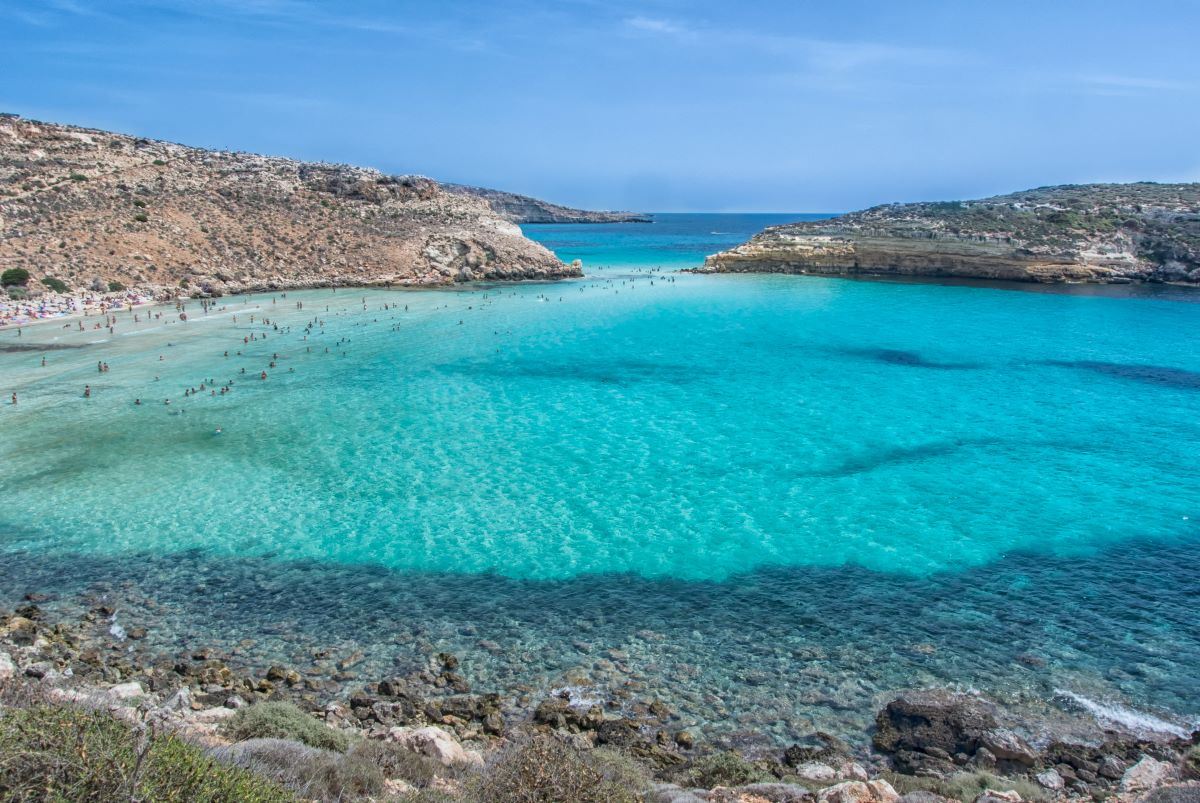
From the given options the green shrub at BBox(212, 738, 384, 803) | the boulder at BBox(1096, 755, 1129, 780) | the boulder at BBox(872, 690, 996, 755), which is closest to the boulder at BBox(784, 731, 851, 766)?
the boulder at BBox(872, 690, 996, 755)

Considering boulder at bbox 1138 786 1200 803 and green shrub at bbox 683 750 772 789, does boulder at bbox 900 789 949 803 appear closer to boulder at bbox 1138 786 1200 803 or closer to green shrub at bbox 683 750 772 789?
green shrub at bbox 683 750 772 789

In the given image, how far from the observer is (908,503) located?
624 inches

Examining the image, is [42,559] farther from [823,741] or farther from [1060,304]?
[1060,304]

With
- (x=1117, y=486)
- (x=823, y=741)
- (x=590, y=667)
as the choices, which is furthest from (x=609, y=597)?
(x=1117, y=486)

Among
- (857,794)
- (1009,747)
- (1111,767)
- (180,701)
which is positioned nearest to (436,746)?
(180,701)

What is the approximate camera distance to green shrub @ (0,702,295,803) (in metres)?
4.81

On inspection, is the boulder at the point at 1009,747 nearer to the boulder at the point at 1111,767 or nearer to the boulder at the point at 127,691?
the boulder at the point at 1111,767

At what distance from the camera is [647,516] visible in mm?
15109

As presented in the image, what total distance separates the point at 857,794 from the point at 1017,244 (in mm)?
60211

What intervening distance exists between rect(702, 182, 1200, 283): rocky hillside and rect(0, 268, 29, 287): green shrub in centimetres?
4886

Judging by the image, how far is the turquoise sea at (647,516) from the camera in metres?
10.3

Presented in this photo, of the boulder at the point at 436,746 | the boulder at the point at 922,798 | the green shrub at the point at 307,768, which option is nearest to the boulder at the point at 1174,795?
the boulder at the point at 922,798

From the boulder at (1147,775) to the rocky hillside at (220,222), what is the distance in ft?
156

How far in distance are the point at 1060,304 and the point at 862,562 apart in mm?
41639
